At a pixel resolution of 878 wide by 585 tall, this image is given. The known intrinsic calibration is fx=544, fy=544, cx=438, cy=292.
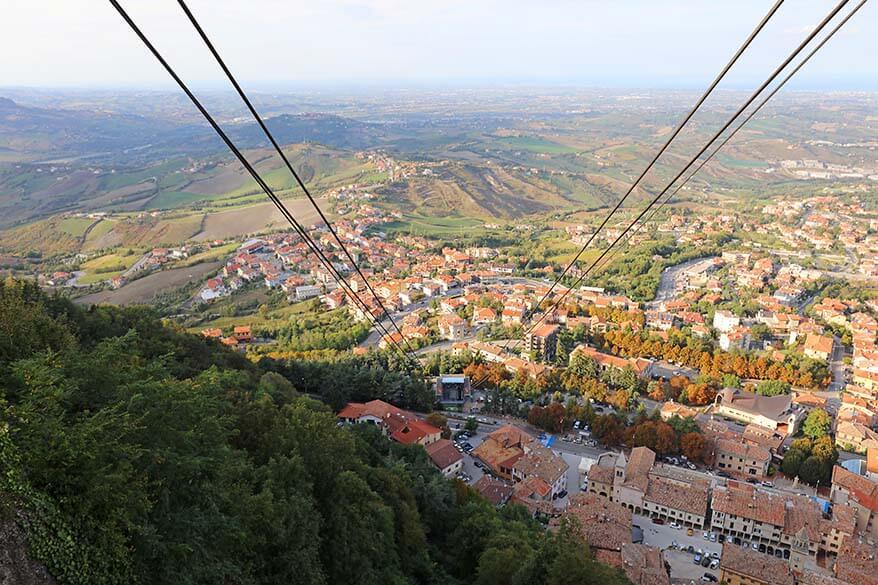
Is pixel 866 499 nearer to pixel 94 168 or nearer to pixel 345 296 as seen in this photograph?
pixel 345 296

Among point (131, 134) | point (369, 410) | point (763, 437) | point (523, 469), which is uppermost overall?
point (131, 134)

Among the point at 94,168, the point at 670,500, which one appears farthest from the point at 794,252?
the point at 94,168

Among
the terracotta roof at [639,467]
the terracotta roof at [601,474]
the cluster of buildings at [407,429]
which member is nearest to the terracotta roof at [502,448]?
the cluster of buildings at [407,429]

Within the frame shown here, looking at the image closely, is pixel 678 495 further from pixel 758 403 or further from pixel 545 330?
pixel 545 330

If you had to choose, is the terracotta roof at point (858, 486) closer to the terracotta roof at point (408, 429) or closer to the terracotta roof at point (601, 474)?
the terracotta roof at point (601, 474)

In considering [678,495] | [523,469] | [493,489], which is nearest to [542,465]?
[523,469]
